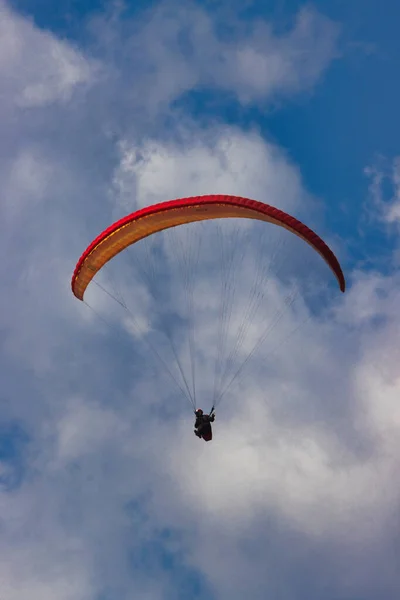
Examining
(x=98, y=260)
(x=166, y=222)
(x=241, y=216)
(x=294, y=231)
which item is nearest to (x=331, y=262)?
(x=294, y=231)

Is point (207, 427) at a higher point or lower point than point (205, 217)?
lower

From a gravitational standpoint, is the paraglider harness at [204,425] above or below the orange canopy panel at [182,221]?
below

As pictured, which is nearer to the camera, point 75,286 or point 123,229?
point 123,229

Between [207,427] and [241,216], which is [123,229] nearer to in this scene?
[241,216]

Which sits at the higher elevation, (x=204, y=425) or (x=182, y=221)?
(x=182, y=221)

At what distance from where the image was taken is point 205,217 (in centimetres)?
4269

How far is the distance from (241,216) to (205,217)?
189 cm

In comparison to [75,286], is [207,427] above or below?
below

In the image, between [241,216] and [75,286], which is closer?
[241,216]

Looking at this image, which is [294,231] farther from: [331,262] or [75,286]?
[75,286]

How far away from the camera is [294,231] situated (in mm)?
40656

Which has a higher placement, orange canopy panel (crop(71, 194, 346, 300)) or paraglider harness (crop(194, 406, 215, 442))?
orange canopy panel (crop(71, 194, 346, 300))

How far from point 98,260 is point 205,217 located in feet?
22.1

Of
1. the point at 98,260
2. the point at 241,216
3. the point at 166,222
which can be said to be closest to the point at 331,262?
the point at 241,216
